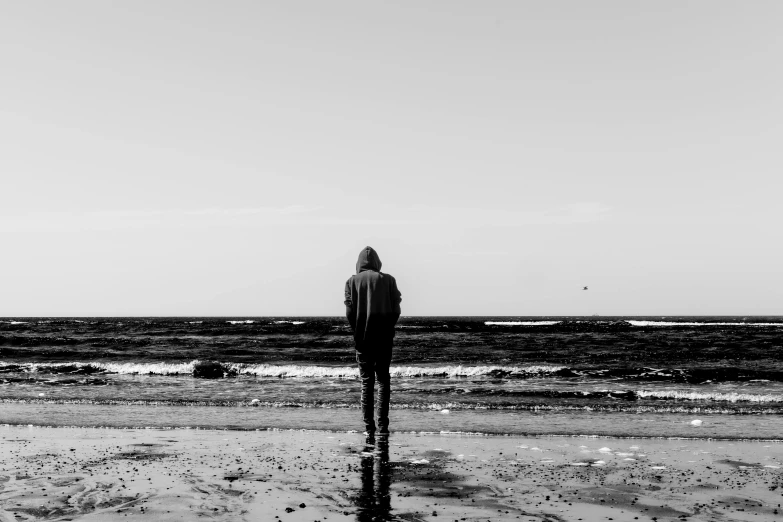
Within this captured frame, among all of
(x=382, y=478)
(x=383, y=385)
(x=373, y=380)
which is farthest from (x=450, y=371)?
(x=382, y=478)

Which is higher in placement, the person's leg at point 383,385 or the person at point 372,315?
the person at point 372,315

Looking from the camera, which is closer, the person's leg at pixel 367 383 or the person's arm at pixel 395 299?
the person's arm at pixel 395 299

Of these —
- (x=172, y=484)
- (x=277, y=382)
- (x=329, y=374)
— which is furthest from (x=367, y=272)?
(x=329, y=374)

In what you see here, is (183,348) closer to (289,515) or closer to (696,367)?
(696,367)

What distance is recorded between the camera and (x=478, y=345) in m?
33.4

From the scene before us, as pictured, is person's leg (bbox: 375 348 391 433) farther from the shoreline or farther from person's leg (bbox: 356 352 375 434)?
the shoreline

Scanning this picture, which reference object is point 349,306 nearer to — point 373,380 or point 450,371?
point 373,380

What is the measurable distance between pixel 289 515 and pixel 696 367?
19071mm

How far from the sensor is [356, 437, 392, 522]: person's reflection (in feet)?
16.9

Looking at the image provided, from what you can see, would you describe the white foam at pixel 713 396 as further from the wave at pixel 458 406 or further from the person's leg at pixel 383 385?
the person's leg at pixel 383 385

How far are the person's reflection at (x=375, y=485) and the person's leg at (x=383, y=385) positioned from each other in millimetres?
446

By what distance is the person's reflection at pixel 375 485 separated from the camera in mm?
5137

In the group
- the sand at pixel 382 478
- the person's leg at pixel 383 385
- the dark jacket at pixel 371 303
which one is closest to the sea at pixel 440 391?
the person's leg at pixel 383 385

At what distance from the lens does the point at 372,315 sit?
8.53m
